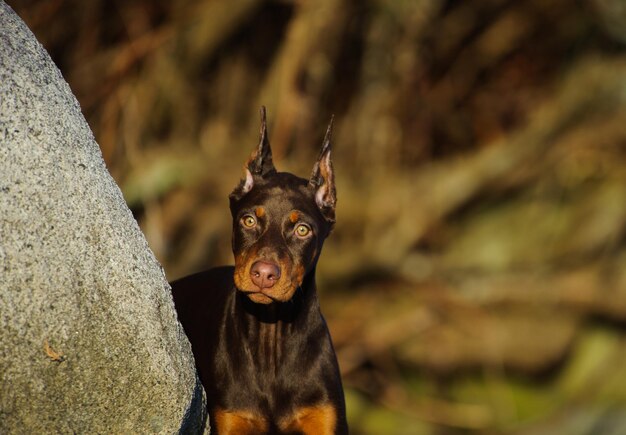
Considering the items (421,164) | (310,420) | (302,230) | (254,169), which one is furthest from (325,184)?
(421,164)

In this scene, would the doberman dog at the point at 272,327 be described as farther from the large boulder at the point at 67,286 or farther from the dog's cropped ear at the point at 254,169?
the large boulder at the point at 67,286

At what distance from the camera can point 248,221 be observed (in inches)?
243

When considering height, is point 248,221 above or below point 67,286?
above

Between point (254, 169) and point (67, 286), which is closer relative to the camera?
point (67, 286)

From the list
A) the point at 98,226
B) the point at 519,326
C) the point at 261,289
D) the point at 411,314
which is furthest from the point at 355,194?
the point at 98,226

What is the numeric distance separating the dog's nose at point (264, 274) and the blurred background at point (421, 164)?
6404 millimetres

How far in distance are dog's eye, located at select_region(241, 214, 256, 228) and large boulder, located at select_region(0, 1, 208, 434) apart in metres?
1.01

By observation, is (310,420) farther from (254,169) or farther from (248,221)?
(254,169)

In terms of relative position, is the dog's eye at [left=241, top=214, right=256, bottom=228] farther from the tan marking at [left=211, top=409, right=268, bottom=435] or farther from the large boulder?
the large boulder

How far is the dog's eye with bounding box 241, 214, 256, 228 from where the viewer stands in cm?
614

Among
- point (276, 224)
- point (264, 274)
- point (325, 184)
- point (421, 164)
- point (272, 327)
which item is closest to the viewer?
point (264, 274)

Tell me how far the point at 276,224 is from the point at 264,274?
0.39 meters

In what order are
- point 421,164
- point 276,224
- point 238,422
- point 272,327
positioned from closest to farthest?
1. point 238,422
2. point 276,224
3. point 272,327
4. point 421,164

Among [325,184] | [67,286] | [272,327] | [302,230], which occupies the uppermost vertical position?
[325,184]
